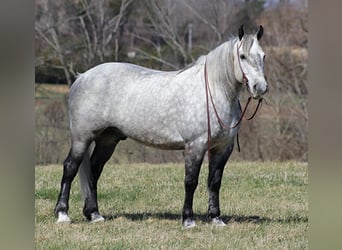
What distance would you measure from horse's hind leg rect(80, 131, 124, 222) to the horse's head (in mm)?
1309

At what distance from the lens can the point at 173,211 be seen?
5.53 metres

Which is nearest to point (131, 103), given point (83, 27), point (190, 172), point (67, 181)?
point (190, 172)

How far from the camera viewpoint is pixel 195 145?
453 cm

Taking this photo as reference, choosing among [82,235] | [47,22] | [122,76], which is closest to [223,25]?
[47,22]

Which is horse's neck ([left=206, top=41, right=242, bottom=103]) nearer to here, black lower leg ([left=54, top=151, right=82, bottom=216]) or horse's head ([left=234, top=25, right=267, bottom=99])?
horse's head ([left=234, top=25, right=267, bottom=99])

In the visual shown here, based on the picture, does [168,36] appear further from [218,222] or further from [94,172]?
[218,222]

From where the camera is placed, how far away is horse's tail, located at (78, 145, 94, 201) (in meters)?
4.97

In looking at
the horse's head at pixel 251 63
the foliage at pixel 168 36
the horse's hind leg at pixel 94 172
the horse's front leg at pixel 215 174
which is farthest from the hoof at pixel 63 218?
the foliage at pixel 168 36

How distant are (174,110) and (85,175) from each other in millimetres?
992

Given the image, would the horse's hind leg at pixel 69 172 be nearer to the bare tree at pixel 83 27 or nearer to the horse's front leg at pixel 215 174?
the horse's front leg at pixel 215 174

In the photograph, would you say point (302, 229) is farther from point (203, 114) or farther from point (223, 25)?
point (223, 25)
